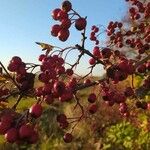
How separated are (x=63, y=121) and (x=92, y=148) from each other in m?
7.52

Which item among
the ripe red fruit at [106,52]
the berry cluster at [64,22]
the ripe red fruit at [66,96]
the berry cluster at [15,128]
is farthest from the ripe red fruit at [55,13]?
the berry cluster at [15,128]

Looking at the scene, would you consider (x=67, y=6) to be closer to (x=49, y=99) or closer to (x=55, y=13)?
(x=55, y=13)

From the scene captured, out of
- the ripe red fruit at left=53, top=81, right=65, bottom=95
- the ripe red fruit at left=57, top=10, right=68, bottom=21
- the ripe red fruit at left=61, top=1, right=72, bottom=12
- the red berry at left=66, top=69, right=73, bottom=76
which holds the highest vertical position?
the ripe red fruit at left=61, top=1, right=72, bottom=12

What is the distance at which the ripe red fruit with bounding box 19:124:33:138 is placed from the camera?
7.85 ft

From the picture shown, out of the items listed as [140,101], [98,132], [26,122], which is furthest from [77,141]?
[26,122]

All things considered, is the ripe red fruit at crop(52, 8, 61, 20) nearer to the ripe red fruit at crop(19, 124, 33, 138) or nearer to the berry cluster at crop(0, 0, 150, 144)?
the berry cluster at crop(0, 0, 150, 144)

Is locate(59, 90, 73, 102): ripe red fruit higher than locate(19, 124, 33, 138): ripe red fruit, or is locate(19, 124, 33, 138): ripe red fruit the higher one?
locate(59, 90, 73, 102): ripe red fruit

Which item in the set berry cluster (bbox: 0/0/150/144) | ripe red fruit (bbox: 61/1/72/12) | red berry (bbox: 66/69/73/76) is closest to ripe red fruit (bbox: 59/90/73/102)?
berry cluster (bbox: 0/0/150/144)

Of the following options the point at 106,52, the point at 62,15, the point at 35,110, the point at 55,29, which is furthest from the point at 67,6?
the point at 35,110

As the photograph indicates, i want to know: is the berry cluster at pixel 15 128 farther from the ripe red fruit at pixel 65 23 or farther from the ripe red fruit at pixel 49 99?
the ripe red fruit at pixel 65 23

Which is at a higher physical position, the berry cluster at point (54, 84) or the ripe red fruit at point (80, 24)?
the ripe red fruit at point (80, 24)

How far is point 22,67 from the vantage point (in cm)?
302

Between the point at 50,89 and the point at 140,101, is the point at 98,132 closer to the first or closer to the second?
the point at 140,101

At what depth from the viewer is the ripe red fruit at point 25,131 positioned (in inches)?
94.2
